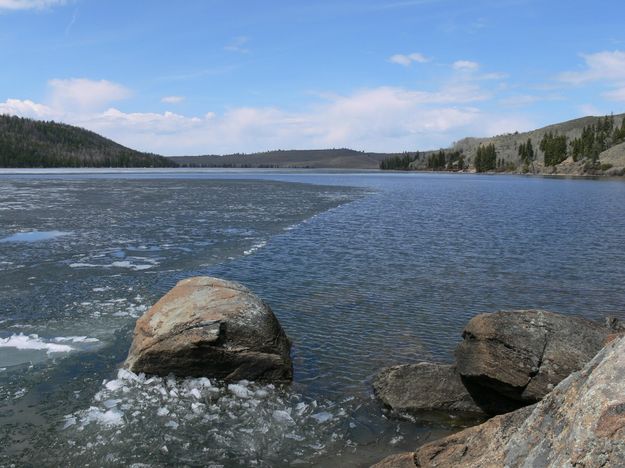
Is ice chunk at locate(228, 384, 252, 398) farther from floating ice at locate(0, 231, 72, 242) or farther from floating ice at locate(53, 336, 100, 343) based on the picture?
floating ice at locate(0, 231, 72, 242)

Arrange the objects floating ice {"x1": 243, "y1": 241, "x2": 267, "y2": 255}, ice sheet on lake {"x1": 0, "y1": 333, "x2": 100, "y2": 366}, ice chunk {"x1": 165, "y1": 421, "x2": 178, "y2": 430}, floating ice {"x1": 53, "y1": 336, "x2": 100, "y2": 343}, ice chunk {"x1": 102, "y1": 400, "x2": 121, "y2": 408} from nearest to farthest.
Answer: ice chunk {"x1": 165, "y1": 421, "x2": 178, "y2": 430} < ice chunk {"x1": 102, "y1": 400, "x2": 121, "y2": 408} < ice sheet on lake {"x1": 0, "y1": 333, "x2": 100, "y2": 366} < floating ice {"x1": 53, "y1": 336, "x2": 100, "y2": 343} < floating ice {"x1": 243, "y1": 241, "x2": 267, "y2": 255}

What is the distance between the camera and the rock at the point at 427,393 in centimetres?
1070

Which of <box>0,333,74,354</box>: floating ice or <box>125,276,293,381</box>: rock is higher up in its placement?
<box>125,276,293,381</box>: rock

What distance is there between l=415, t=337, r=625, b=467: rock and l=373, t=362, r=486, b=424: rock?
4076 mm

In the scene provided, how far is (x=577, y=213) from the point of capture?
47469 mm

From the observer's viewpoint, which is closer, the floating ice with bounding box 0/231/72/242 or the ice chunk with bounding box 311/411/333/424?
the ice chunk with bounding box 311/411/333/424

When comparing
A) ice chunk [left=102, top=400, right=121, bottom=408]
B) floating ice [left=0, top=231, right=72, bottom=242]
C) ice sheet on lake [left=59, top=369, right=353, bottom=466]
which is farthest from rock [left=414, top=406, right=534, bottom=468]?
floating ice [left=0, top=231, right=72, bottom=242]

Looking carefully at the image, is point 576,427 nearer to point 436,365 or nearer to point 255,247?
point 436,365

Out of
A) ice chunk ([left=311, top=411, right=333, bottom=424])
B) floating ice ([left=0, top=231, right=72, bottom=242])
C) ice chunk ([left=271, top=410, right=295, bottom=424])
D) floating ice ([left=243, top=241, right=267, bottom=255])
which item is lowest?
ice chunk ([left=311, top=411, right=333, bottom=424])

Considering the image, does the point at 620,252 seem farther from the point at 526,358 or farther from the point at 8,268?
the point at 8,268

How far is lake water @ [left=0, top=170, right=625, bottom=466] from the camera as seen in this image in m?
9.43

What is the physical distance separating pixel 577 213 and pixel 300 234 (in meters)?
28.9

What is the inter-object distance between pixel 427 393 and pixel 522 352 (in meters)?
2.08

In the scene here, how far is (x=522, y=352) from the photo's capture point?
1055 centimetres
